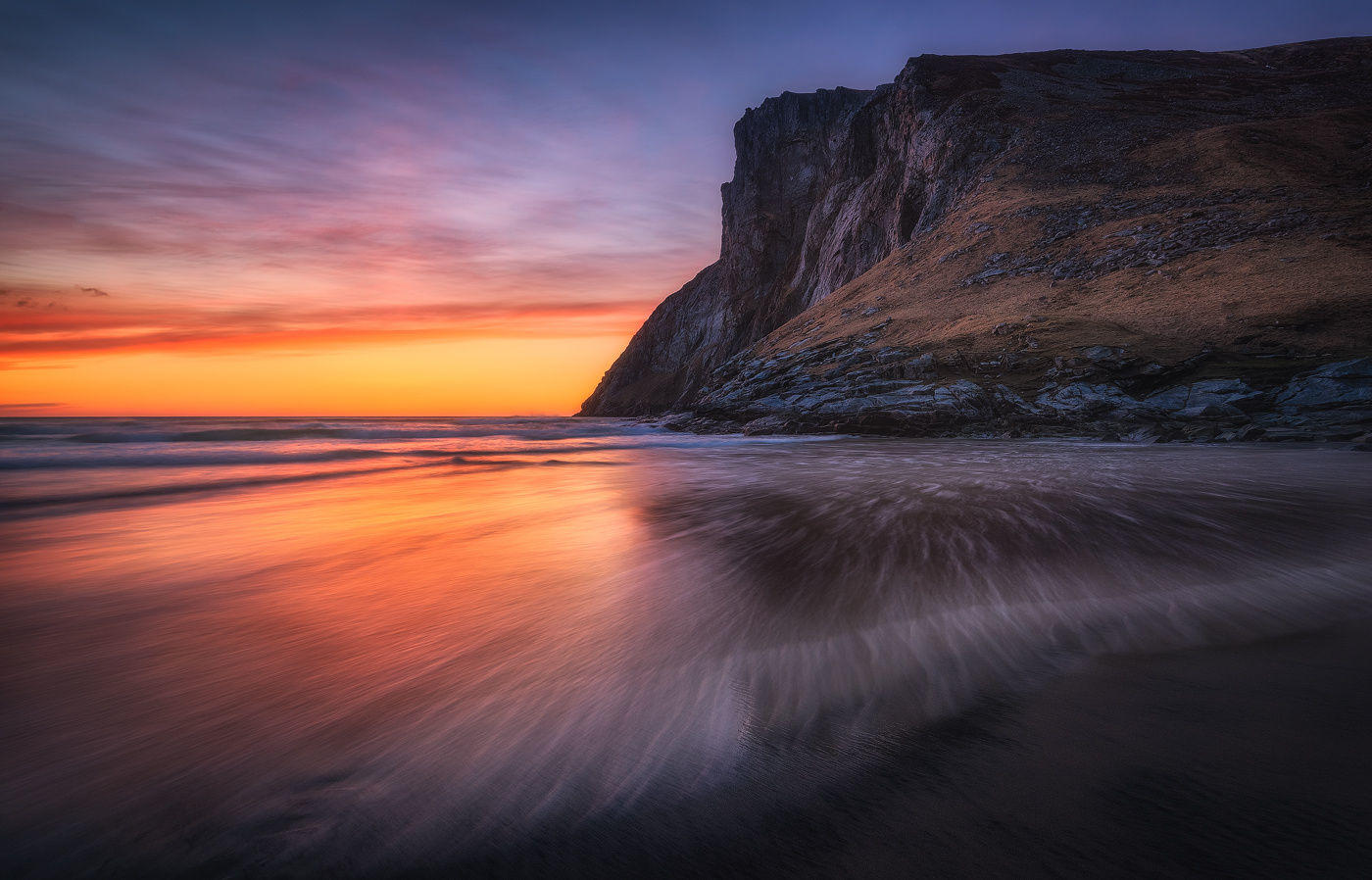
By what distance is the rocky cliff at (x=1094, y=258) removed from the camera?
53.1ft

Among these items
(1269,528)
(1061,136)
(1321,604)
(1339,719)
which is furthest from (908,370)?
(1061,136)

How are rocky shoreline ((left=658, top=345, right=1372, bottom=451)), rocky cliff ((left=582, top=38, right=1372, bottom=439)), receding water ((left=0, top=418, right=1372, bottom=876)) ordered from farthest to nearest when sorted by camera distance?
rocky cliff ((left=582, top=38, right=1372, bottom=439))
rocky shoreline ((left=658, top=345, right=1372, bottom=451))
receding water ((left=0, top=418, right=1372, bottom=876))

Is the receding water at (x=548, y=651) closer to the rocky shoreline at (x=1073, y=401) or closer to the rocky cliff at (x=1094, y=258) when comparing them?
the rocky shoreline at (x=1073, y=401)

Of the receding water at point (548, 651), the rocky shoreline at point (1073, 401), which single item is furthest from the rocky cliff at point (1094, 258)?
the receding water at point (548, 651)

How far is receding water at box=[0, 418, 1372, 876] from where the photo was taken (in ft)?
4.24

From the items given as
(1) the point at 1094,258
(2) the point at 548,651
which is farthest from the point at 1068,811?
(1) the point at 1094,258

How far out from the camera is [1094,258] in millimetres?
25078

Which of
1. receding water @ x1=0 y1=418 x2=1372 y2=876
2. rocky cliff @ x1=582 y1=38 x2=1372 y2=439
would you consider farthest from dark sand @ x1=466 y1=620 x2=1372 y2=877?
rocky cliff @ x1=582 y1=38 x2=1372 y2=439

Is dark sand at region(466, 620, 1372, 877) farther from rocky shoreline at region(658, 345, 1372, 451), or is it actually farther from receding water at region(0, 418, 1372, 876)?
rocky shoreline at region(658, 345, 1372, 451)

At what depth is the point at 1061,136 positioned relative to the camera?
114 feet

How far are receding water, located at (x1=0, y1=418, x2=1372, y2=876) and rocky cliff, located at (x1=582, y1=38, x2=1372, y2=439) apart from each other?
12783 millimetres

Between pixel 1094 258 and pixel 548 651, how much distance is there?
30.6 m

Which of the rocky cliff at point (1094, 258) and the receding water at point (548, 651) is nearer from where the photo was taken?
the receding water at point (548, 651)

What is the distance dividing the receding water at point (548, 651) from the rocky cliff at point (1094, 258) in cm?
1278
